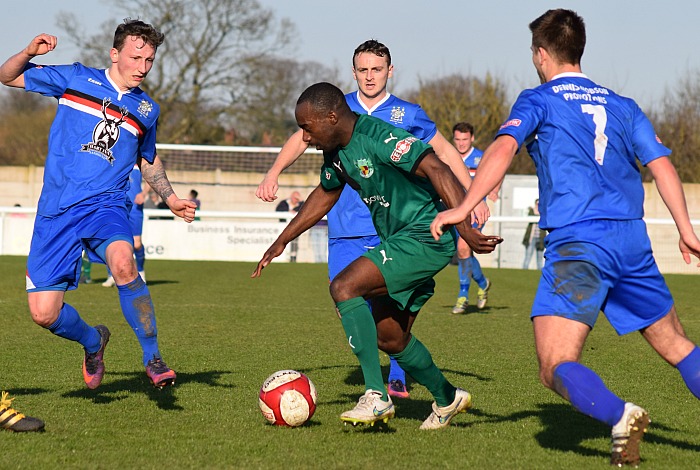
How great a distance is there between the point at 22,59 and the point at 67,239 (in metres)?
1.14

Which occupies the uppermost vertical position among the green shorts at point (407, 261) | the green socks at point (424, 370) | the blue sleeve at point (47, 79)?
the blue sleeve at point (47, 79)

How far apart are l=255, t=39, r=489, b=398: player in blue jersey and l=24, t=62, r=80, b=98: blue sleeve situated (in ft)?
4.97

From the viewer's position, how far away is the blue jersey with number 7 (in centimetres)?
427

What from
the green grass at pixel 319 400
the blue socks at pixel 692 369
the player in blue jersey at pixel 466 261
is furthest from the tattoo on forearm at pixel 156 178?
the player in blue jersey at pixel 466 261

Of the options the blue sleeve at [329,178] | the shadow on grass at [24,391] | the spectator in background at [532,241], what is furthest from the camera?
the spectator in background at [532,241]

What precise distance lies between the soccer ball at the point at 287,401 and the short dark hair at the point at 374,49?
2.54 meters

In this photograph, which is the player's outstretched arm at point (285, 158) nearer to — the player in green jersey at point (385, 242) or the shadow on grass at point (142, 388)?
the player in green jersey at point (385, 242)

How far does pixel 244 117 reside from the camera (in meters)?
40.1

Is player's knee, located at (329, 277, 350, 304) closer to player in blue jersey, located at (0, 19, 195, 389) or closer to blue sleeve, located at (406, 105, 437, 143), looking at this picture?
player in blue jersey, located at (0, 19, 195, 389)

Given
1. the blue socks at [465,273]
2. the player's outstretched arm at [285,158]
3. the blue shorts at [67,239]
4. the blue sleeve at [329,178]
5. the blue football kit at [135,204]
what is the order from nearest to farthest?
the blue sleeve at [329,178]
the blue shorts at [67,239]
the player's outstretched arm at [285,158]
the blue socks at [465,273]
the blue football kit at [135,204]

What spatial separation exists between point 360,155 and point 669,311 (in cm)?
177

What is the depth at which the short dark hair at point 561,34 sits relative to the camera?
4367 mm

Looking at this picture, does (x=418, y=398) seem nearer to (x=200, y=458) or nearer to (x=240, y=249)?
(x=200, y=458)

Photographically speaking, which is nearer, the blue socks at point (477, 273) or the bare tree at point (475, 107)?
the blue socks at point (477, 273)
